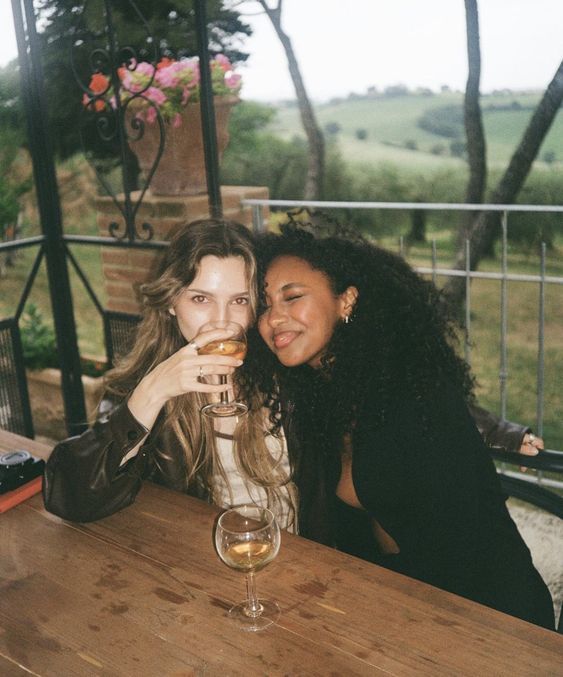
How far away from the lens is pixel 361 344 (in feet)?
5.54

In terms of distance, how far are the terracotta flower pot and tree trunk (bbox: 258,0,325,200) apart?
2249 millimetres

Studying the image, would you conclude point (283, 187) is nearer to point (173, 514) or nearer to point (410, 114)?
point (410, 114)

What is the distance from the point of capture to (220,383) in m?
1.64

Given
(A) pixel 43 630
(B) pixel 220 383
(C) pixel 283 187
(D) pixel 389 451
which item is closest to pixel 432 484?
(D) pixel 389 451

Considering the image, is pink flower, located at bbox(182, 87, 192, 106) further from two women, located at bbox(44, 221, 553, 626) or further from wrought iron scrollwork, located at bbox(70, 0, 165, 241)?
two women, located at bbox(44, 221, 553, 626)

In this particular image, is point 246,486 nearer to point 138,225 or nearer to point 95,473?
point 95,473

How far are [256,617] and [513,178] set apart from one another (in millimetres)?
4570

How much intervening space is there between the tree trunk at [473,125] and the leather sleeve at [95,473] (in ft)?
12.7

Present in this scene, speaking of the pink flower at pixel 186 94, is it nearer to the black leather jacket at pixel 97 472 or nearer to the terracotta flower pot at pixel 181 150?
the terracotta flower pot at pixel 181 150

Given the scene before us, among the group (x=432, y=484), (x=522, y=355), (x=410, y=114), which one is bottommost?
(x=522, y=355)

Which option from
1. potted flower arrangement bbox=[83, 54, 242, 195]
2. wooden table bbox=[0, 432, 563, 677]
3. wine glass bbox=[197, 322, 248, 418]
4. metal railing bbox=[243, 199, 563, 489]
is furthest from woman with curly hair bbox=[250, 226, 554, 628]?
potted flower arrangement bbox=[83, 54, 242, 195]

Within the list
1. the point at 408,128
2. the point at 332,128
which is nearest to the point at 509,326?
the point at 408,128

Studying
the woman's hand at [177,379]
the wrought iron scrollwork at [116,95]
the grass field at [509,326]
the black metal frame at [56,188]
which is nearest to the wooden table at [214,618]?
the woman's hand at [177,379]

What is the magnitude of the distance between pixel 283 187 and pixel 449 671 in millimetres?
5342
